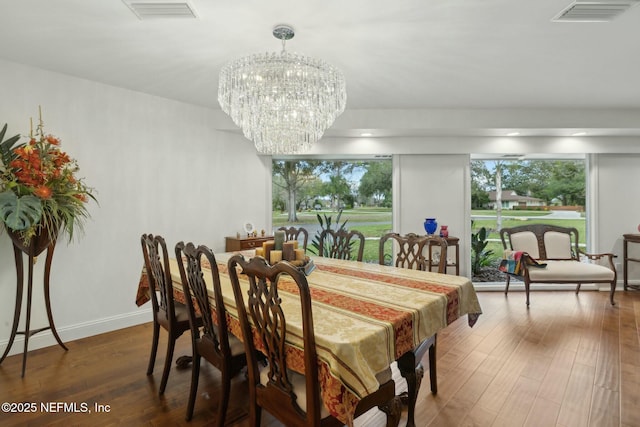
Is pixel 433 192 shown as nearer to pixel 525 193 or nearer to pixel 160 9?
pixel 525 193

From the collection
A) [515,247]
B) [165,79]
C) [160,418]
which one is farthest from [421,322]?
[515,247]

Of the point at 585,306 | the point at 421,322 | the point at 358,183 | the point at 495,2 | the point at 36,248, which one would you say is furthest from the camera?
the point at 358,183

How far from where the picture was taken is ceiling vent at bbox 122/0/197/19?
6.32 feet

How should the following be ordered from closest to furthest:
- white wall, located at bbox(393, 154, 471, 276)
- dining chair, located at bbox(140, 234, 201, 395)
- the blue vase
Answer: dining chair, located at bbox(140, 234, 201, 395) < the blue vase < white wall, located at bbox(393, 154, 471, 276)

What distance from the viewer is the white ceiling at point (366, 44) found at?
202 cm

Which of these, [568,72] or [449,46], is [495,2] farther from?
[568,72]

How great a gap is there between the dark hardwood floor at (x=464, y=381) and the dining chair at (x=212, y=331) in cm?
31

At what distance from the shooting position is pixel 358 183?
5.12 metres

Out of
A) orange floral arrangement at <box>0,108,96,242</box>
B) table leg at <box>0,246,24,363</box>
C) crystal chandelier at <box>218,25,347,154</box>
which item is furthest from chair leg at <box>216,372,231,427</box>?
table leg at <box>0,246,24,363</box>

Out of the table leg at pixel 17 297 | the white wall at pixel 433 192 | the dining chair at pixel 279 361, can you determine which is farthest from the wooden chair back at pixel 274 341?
the white wall at pixel 433 192

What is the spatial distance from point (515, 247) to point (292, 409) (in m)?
4.24

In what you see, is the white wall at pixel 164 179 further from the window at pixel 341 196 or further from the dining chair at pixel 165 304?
the dining chair at pixel 165 304

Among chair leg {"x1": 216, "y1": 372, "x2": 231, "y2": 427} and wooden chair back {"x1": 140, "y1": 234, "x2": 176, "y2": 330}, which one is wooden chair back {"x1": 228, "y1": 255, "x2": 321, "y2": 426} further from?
wooden chair back {"x1": 140, "y1": 234, "x2": 176, "y2": 330}

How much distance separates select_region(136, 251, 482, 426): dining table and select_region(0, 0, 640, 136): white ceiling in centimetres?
166
